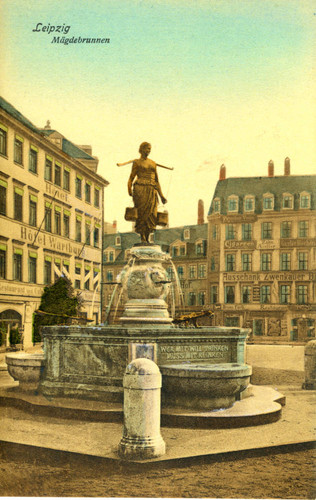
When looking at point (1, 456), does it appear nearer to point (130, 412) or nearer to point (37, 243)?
point (130, 412)

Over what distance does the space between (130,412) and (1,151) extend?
813 centimetres

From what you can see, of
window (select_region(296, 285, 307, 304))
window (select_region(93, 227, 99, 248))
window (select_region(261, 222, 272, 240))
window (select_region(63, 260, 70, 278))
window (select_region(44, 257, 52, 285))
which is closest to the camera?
window (select_region(44, 257, 52, 285))

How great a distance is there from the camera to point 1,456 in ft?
25.2

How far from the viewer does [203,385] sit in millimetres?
8789

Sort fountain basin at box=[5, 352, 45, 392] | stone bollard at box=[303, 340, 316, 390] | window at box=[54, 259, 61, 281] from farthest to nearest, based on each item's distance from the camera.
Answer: window at box=[54, 259, 61, 281], stone bollard at box=[303, 340, 316, 390], fountain basin at box=[5, 352, 45, 392]

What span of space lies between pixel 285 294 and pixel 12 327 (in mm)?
17586

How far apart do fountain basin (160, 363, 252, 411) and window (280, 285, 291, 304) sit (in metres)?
20.1

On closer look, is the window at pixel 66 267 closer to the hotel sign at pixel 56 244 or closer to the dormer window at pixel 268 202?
the hotel sign at pixel 56 244

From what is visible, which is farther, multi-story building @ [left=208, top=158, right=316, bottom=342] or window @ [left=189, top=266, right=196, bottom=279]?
window @ [left=189, top=266, right=196, bottom=279]

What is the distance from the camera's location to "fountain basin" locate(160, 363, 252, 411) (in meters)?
8.77

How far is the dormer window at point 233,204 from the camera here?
34.1 m

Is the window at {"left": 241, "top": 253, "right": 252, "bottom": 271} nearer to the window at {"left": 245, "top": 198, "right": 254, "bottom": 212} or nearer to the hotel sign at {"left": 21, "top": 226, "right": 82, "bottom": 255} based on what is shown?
the window at {"left": 245, "top": 198, "right": 254, "bottom": 212}

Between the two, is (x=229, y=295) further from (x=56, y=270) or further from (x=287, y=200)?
(x=56, y=270)

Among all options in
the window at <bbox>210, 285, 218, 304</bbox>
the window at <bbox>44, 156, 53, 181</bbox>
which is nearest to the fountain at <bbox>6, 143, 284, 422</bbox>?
the window at <bbox>44, 156, 53, 181</bbox>
